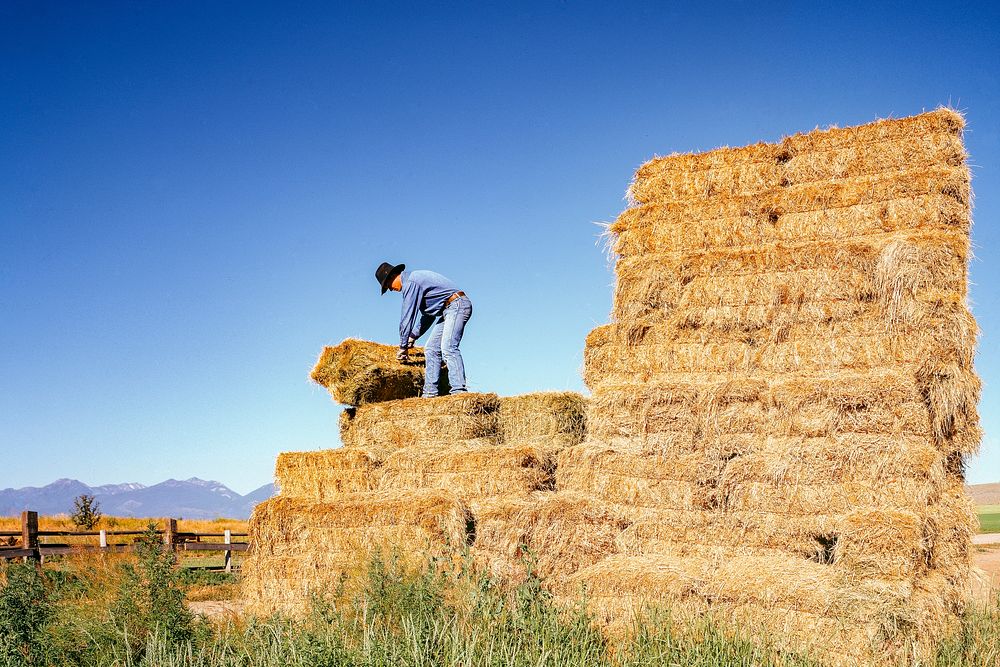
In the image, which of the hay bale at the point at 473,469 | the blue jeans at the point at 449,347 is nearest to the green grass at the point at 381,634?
the hay bale at the point at 473,469

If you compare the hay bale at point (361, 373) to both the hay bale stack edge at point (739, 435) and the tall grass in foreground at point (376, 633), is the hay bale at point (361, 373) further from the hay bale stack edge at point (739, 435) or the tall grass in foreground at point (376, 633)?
the tall grass in foreground at point (376, 633)

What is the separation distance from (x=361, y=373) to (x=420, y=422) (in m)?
1.07

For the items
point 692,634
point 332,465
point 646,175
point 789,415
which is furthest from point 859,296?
point 332,465

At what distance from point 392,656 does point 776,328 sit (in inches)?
228

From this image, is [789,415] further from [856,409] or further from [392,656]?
[392,656]

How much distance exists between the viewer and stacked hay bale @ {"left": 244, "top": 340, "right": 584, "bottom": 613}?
9.07m

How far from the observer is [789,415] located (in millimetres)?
8977

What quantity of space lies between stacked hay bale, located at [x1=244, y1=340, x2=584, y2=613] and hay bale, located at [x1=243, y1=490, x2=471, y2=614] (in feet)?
0.04

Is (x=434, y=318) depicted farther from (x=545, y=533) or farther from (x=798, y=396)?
(x=798, y=396)

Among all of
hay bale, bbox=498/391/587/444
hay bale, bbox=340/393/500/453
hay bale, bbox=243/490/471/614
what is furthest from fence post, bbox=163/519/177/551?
hay bale, bbox=498/391/587/444

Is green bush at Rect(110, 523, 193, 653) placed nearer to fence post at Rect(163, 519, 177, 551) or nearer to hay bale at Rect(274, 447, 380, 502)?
hay bale at Rect(274, 447, 380, 502)

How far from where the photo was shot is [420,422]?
10.4 m

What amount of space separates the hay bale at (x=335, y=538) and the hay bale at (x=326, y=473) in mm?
330

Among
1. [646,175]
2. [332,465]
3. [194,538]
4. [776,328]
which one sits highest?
[646,175]
